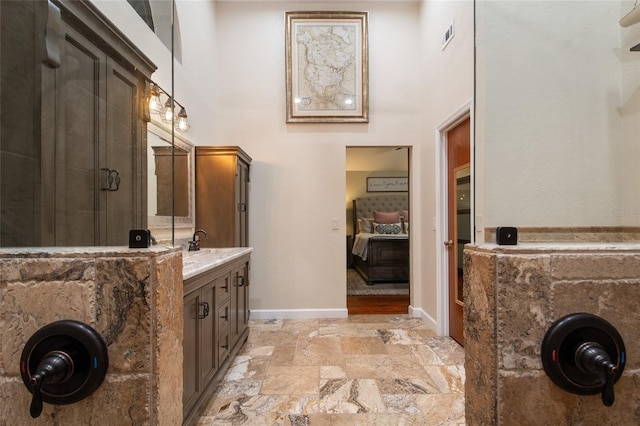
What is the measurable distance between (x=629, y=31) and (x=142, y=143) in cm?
198

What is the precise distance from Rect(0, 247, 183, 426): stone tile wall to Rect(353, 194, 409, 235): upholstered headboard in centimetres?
679

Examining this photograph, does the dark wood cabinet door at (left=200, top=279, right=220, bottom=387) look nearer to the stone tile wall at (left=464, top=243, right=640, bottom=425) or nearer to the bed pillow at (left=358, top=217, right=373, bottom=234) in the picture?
the stone tile wall at (left=464, top=243, right=640, bottom=425)

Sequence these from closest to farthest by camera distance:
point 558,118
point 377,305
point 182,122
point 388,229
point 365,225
Result: point 558,118, point 182,122, point 377,305, point 388,229, point 365,225

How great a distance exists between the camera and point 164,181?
153cm

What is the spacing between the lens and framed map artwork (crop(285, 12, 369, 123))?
3564 millimetres

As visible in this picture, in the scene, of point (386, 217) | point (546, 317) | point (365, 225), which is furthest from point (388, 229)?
point (546, 317)

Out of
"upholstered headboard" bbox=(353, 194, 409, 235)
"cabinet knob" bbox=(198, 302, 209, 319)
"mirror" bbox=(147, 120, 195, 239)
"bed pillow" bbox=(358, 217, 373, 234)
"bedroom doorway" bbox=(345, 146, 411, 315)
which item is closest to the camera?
"mirror" bbox=(147, 120, 195, 239)

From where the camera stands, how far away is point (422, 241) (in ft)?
11.5

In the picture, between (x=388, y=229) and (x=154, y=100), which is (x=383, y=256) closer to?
(x=388, y=229)

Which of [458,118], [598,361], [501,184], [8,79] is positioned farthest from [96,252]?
[458,118]

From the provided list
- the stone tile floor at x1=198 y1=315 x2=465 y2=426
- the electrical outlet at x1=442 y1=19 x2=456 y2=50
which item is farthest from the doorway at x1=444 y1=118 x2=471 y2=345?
the electrical outlet at x1=442 y1=19 x2=456 y2=50

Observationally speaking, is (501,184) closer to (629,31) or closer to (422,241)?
(629,31)

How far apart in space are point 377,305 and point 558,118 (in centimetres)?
359

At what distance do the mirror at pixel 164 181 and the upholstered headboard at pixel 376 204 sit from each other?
5.13 metres
